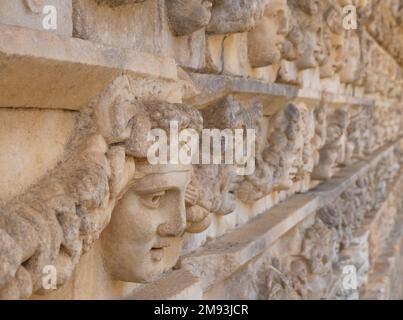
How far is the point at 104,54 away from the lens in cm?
139

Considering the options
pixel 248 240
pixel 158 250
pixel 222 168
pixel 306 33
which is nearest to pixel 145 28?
pixel 158 250

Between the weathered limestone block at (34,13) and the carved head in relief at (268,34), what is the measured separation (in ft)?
4.77

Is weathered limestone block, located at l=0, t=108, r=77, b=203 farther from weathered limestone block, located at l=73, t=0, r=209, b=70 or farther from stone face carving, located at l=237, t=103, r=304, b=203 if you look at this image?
stone face carving, located at l=237, t=103, r=304, b=203

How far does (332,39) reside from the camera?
4.73 meters

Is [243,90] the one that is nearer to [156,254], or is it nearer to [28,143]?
[156,254]

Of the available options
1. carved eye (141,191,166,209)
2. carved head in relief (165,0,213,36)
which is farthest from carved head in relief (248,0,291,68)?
carved eye (141,191,166,209)

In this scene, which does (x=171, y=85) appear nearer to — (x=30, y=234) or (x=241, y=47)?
(x=30, y=234)

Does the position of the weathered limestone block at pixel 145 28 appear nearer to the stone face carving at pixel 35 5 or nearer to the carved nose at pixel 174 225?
the stone face carving at pixel 35 5

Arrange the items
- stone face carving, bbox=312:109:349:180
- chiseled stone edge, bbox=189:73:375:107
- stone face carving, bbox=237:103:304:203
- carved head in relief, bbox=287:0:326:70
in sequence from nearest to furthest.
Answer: chiseled stone edge, bbox=189:73:375:107, stone face carving, bbox=237:103:304:203, carved head in relief, bbox=287:0:326:70, stone face carving, bbox=312:109:349:180

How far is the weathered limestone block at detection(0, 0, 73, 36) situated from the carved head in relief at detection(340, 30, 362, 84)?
13.2 feet

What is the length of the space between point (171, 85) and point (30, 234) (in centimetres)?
71

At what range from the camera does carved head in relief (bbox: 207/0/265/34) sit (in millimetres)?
2240

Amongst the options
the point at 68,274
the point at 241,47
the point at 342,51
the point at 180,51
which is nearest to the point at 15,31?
→ the point at 68,274

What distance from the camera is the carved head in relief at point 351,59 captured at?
541 cm
